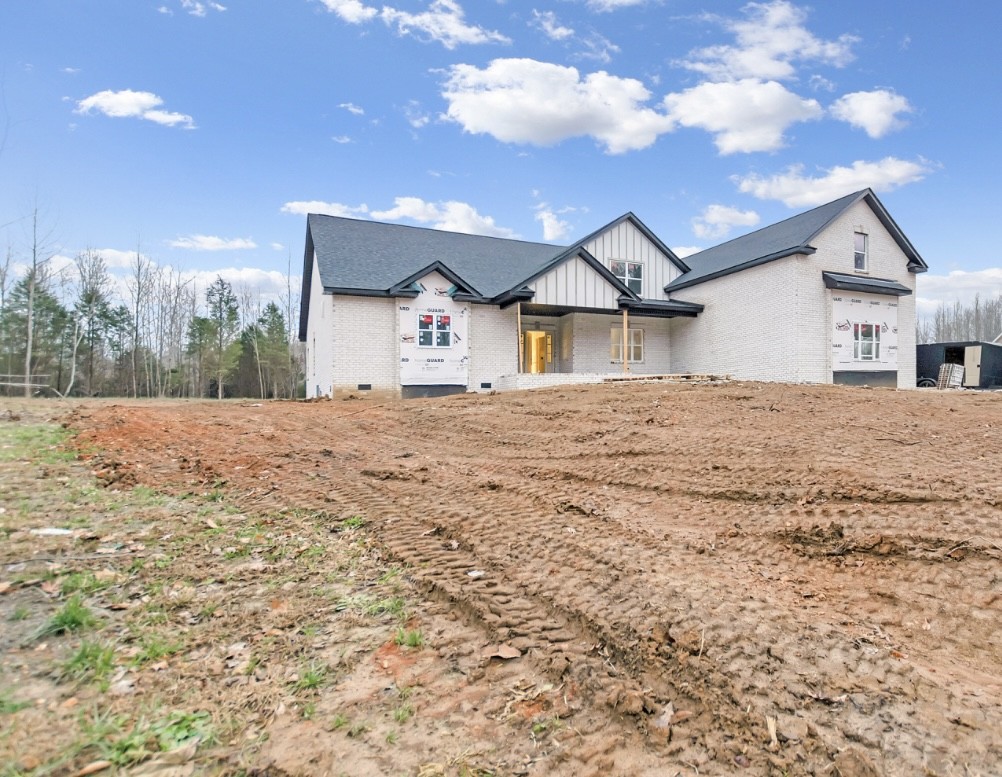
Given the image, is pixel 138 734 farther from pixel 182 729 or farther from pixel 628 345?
pixel 628 345

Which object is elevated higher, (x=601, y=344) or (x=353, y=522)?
(x=601, y=344)

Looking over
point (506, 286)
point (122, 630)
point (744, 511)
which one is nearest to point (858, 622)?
point (744, 511)

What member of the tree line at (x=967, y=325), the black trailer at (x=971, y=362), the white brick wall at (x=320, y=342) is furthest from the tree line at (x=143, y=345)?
the tree line at (x=967, y=325)

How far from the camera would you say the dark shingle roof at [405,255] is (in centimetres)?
1582

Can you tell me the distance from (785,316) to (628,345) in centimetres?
548

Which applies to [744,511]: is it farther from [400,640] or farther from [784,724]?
[400,640]

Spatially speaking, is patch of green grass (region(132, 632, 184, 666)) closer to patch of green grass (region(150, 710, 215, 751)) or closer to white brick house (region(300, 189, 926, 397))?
patch of green grass (region(150, 710, 215, 751))

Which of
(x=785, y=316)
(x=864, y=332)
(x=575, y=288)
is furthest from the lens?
(x=864, y=332)

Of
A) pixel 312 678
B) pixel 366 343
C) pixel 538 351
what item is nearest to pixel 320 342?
pixel 366 343

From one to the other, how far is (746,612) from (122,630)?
3052mm

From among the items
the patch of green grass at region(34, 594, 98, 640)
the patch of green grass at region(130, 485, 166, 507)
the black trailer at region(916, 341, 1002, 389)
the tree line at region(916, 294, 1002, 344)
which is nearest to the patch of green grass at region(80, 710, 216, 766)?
the patch of green grass at region(34, 594, 98, 640)

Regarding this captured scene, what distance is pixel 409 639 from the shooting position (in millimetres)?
2352

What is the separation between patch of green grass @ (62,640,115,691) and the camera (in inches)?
80.6

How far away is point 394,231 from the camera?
19516 mm
